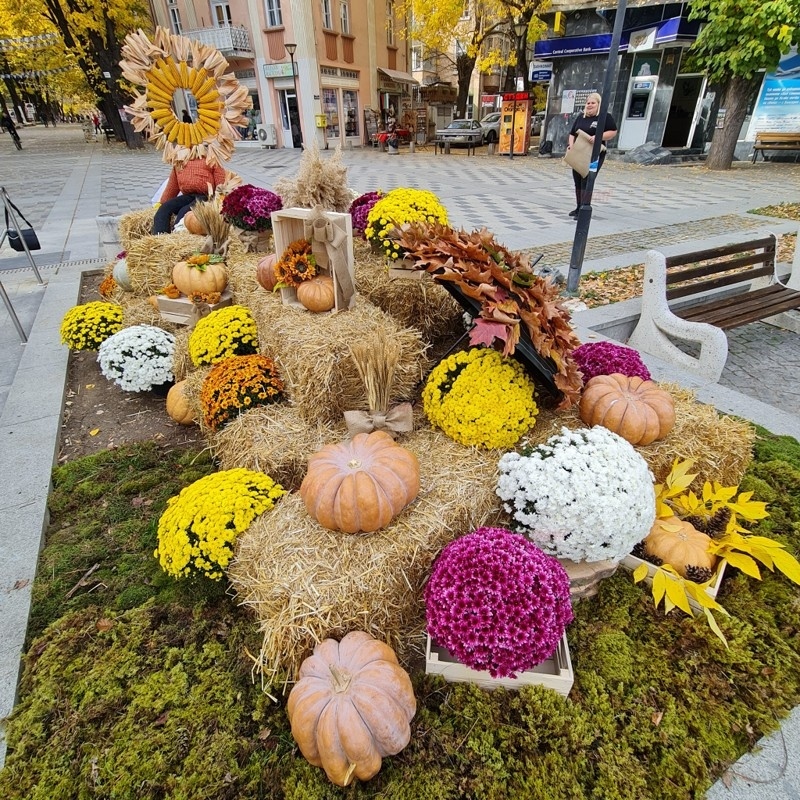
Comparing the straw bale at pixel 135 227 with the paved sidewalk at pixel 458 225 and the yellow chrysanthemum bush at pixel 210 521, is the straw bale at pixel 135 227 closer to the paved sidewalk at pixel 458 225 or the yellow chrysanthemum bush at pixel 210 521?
the paved sidewalk at pixel 458 225

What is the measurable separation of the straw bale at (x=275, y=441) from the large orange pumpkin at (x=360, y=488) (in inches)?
23.8

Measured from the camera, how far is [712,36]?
13898 millimetres

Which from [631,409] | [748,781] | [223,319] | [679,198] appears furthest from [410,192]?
[679,198]

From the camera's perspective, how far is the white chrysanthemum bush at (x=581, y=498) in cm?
216

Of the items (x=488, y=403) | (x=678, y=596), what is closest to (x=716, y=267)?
(x=488, y=403)

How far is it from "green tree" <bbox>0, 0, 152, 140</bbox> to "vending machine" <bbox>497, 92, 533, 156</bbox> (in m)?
17.4

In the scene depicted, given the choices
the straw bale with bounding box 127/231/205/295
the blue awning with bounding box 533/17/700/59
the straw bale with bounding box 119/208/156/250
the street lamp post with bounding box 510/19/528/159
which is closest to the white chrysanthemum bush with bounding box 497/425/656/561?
the straw bale with bounding box 127/231/205/295

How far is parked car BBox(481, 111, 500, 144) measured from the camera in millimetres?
24766

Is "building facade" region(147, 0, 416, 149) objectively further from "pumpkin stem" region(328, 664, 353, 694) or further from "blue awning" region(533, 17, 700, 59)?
"pumpkin stem" region(328, 664, 353, 694)

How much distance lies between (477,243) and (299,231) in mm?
1873

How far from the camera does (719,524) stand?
2.54 metres

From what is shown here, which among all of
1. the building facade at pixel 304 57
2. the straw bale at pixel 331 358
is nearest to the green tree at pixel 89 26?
the building facade at pixel 304 57

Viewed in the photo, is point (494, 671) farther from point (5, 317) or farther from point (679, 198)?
point (679, 198)

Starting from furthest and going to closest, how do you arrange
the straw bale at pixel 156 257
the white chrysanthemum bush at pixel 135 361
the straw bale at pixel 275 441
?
the straw bale at pixel 156 257, the white chrysanthemum bush at pixel 135 361, the straw bale at pixel 275 441
